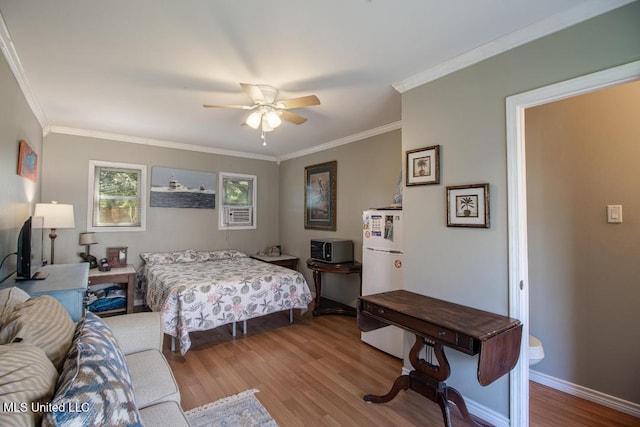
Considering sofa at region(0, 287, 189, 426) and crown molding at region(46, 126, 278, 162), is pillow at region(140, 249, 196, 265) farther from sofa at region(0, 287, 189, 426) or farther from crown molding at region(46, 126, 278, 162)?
sofa at region(0, 287, 189, 426)

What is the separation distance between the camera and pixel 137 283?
4312mm

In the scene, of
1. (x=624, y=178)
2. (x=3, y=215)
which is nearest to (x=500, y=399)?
(x=624, y=178)

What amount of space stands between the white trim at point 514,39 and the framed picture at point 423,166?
22.1 inches

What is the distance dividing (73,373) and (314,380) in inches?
74.7

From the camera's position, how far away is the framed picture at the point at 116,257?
414 cm

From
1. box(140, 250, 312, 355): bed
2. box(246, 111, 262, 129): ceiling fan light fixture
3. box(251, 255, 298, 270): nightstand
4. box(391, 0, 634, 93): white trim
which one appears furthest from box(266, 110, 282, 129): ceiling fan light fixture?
box(251, 255, 298, 270): nightstand

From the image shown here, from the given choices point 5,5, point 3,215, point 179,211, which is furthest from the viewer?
point 179,211

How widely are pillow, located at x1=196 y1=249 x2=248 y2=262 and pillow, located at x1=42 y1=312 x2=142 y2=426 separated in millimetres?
3452

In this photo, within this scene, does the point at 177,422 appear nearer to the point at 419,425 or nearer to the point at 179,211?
the point at 419,425

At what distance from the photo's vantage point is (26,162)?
2.73 meters

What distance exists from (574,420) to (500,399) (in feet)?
1.89

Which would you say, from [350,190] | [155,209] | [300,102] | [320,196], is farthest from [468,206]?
[155,209]

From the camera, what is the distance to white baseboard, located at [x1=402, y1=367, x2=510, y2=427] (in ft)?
6.19

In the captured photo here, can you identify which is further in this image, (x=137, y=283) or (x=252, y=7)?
(x=137, y=283)
